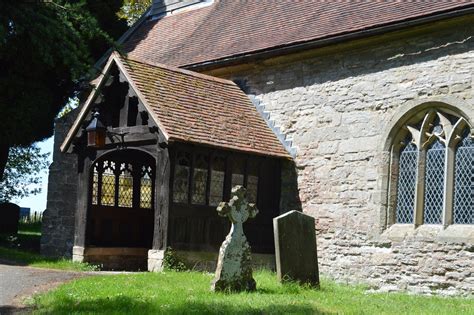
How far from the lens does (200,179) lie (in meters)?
14.7

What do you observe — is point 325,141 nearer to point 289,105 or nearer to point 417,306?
point 289,105

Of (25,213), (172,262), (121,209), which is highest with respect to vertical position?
(121,209)

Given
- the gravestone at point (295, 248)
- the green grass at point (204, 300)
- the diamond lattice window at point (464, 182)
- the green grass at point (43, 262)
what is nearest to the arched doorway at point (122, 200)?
the green grass at point (43, 262)

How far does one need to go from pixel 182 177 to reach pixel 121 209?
10.5ft

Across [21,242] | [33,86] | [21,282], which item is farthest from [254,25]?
[21,242]

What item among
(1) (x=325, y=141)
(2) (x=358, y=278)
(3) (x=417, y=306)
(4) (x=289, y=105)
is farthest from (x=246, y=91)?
(3) (x=417, y=306)

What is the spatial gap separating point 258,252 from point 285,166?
74.8 inches

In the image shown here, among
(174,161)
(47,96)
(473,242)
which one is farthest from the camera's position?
(47,96)

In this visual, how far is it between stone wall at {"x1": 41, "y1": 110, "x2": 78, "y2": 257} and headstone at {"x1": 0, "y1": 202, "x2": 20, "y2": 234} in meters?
4.31

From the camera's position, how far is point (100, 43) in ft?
79.2

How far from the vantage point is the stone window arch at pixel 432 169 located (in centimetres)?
1302

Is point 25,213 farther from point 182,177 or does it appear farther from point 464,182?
point 464,182

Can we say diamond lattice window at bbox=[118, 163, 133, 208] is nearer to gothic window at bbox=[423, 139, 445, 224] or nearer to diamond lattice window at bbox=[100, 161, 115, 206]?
diamond lattice window at bbox=[100, 161, 115, 206]

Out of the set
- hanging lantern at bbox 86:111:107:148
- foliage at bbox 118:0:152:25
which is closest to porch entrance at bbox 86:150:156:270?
hanging lantern at bbox 86:111:107:148
